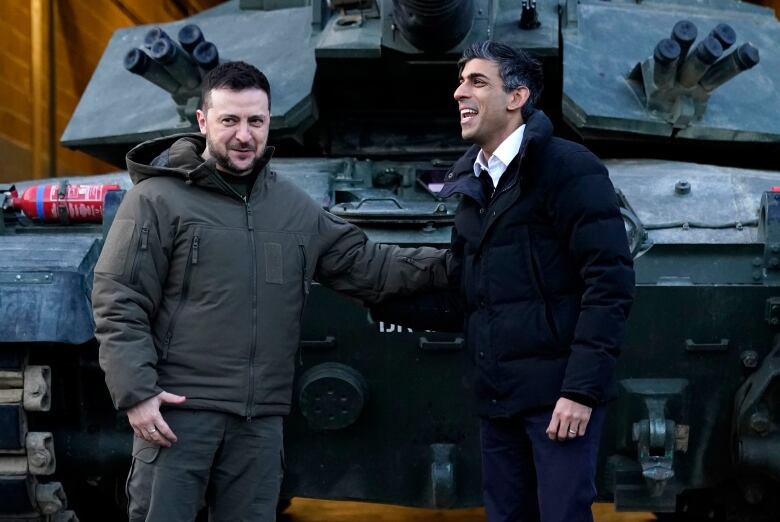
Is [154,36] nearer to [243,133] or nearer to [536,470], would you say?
[243,133]

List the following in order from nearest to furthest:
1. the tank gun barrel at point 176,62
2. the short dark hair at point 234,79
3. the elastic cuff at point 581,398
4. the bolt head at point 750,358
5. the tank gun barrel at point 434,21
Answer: the elastic cuff at point 581,398
the short dark hair at point 234,79
the bolt head at point 750,358
the tank gun barrel at point 434,21
the tank gun barrel at point 176,62

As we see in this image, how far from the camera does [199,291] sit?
137 inches

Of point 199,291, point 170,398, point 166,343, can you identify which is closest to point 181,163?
point 199,291

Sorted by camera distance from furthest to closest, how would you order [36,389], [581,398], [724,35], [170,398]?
[724,35], [36,389], [170,398], [581,398]

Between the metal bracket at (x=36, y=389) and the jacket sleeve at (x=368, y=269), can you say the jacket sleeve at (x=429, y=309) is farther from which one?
the metal bracket at (x=36, y=389)

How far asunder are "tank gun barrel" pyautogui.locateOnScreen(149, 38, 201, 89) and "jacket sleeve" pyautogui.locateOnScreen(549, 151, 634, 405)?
10.5 feet

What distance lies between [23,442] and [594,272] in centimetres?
225

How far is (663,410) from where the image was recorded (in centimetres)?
464

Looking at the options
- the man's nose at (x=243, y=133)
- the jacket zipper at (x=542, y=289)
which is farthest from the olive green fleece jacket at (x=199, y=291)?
the jacket zipper at (x=542, y=289)

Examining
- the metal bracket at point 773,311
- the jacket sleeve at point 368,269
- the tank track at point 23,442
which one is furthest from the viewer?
the metal bracket at point 773,311

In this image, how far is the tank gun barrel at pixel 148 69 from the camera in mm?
6089

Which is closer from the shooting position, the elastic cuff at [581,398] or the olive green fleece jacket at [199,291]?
the elastic cuff at [581,398]

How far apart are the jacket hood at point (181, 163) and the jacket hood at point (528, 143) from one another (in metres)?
0.55

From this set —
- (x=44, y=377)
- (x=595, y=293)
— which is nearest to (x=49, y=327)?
(x=44, y=377)
